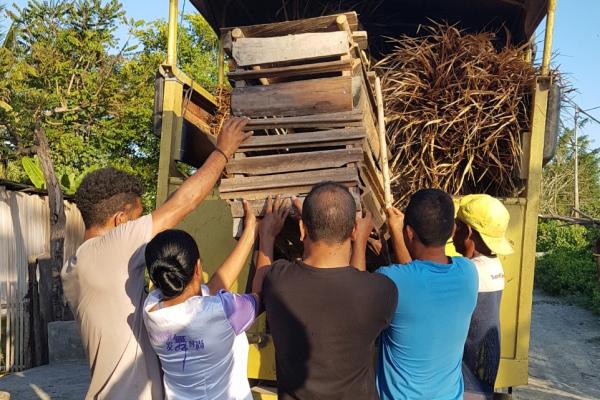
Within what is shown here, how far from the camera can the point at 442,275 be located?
2092mm

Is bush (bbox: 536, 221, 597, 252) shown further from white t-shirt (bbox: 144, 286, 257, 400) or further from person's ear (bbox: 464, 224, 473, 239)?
white t-shirt (bbox: 144, 286, 257, 400)

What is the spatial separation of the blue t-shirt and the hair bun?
0.78 meters

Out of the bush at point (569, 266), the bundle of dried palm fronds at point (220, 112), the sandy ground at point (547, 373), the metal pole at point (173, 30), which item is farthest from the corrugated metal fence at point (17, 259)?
the bush at point (569, 266)

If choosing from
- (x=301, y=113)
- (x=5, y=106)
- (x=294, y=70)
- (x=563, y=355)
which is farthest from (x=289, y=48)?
(x=5, y=106)

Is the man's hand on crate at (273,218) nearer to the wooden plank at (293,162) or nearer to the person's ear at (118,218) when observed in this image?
the wooden plank at (293,162)

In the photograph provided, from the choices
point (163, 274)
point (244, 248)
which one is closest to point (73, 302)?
point (163, 274)

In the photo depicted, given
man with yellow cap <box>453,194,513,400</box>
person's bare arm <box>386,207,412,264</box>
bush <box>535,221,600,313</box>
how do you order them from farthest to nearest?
bush <box>535,221,600,313</box> → man with yellow cap <box>453,194,513,400</box> → person's bare arm <box>386,207,412,264</box>

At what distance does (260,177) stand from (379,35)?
2.81 m

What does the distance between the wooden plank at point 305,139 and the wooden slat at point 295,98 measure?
131 millimetres

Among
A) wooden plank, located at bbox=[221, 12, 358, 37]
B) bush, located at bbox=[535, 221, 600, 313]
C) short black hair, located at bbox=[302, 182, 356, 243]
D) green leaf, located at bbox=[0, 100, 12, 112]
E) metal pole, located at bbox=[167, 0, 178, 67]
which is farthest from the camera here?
bush, located at bbox=[535, 221, 600, 313]

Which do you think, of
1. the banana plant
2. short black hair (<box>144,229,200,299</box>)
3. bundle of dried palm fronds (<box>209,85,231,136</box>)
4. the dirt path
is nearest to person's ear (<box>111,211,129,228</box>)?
short black hair (<box>144,229,200,299</box>)

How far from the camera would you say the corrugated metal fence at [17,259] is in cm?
759

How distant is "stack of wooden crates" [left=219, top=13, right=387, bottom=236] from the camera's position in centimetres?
268

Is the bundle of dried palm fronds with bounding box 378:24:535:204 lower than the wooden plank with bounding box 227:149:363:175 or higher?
higher
